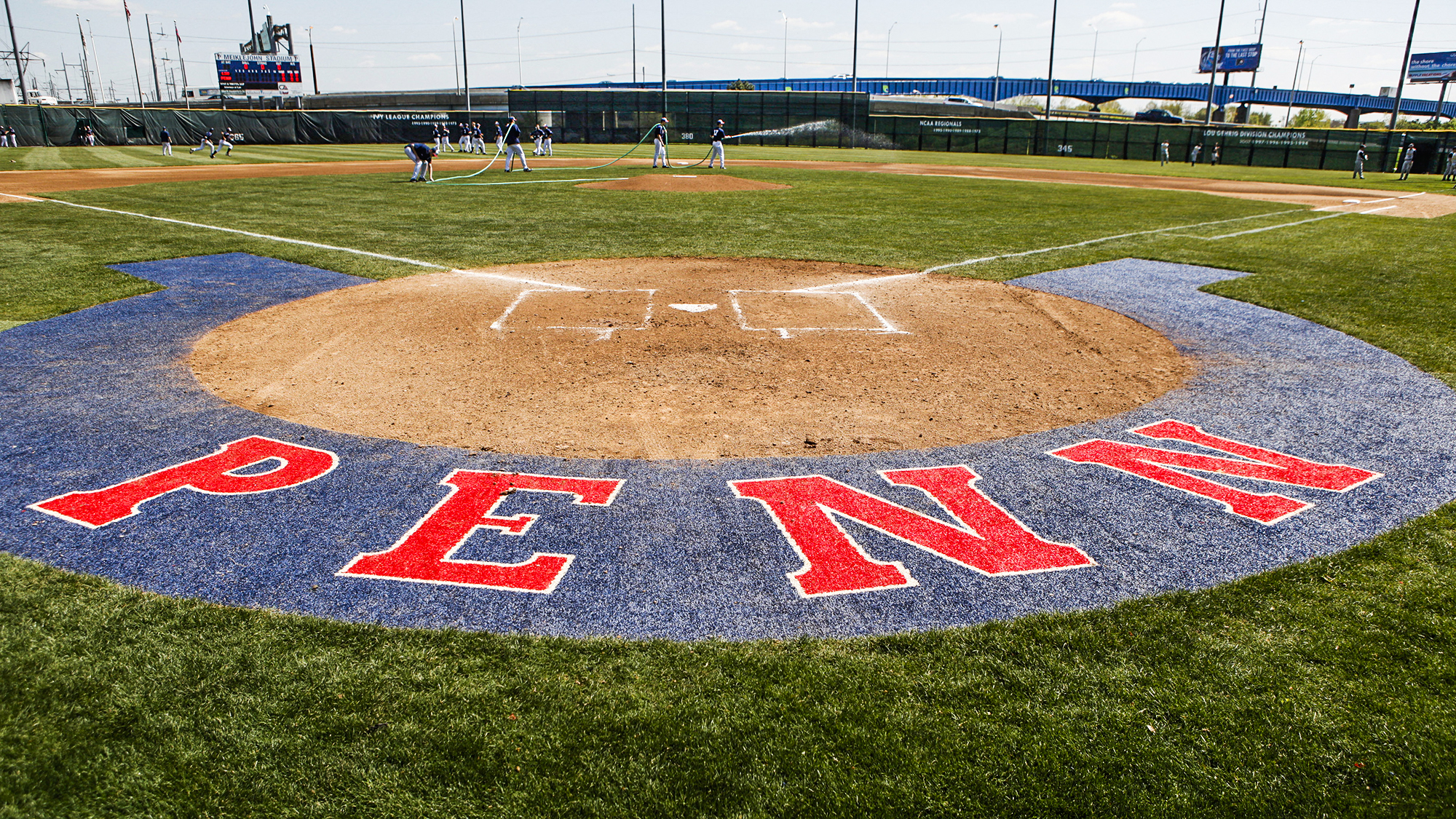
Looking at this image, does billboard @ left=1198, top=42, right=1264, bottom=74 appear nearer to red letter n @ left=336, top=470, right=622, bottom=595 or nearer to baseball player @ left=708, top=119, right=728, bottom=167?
baseball player @ left=708, top=119, right=728, bottom=167

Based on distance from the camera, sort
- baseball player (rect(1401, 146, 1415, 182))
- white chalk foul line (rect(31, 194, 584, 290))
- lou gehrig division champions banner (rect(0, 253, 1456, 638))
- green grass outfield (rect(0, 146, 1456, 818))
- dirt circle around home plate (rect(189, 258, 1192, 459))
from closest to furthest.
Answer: green grass outfield (rect(0, 146, 1456, 818)) → lou gehrig division champions banner (rect(0, 253, 1456, 638)) → dirt circle around home plate (rect(189, 258, 1192, 459)) → white chalk foul line (rect(31, 194, 584, 290)) → baseball player (rect(1401, 146, 1415, 182))

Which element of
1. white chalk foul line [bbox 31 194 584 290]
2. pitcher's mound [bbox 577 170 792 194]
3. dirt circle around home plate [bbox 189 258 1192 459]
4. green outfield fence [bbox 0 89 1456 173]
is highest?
green outfield fence [bbox 0 89 1456 173]

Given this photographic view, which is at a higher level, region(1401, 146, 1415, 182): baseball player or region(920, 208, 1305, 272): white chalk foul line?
region(1401, 146, 1415, 182): baseball player

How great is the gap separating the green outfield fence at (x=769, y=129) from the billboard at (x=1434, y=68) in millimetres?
37956

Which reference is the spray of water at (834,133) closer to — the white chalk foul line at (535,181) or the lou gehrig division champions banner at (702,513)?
the white chalk foul line at (535,181)

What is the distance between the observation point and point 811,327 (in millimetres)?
9180

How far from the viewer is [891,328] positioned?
916cm

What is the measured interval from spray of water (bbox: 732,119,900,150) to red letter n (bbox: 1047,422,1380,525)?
54001mm

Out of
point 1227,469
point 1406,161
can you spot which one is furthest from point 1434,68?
point 1227,469

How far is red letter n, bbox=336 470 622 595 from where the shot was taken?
4055mm

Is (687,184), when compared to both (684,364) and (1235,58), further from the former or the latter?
(1235,58)

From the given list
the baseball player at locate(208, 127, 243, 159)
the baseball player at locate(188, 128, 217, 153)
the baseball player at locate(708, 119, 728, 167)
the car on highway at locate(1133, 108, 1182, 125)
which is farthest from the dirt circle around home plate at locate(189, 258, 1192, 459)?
the car on highway at locate(1133, 108, 1182, 125)

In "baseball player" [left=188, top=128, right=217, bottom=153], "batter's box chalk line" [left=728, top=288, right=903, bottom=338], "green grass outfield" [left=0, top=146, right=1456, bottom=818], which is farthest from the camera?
"baseball player" [left=188, top=128, right=217, bottom=153]

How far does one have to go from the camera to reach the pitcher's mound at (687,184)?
25.0 meters
